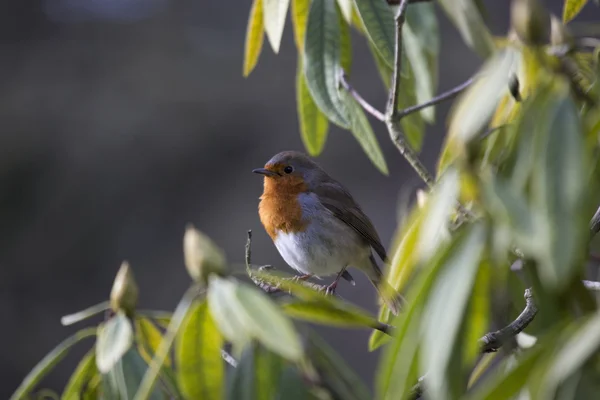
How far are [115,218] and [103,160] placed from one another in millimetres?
573

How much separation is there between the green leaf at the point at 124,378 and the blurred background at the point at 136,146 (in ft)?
13.6


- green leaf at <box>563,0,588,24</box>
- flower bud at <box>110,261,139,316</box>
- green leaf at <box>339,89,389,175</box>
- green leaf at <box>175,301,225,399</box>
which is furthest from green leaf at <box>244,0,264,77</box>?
green leaf at <box>175,301,225,399</box>

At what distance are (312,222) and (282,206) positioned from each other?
0.40ft

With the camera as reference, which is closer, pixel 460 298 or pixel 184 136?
pixel 460 298

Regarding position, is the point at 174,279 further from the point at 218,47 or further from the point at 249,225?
the point at 218,47

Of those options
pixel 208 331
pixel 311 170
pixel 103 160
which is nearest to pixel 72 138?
pixel 103 160

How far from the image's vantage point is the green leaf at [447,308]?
0.64 meters

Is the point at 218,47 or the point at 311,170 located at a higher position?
the point at 218,47

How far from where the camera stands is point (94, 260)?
598 centimetres

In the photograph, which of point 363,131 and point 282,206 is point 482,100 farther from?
point 282,206

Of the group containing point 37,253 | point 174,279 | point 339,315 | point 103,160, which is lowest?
point 174,279

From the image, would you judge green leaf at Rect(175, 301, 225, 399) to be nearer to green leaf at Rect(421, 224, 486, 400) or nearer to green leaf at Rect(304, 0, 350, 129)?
green leaf at Rect(421, 224, 486, 400)

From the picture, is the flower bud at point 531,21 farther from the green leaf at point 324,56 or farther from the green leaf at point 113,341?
the green leaf at point 324,56

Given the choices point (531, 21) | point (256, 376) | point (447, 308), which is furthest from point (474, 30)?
point (256, 376)
